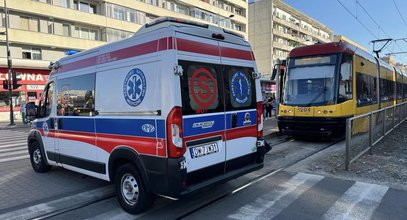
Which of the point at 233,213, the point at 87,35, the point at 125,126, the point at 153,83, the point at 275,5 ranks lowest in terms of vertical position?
the point at 233,213

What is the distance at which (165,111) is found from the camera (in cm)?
421

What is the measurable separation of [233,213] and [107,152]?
2.17m

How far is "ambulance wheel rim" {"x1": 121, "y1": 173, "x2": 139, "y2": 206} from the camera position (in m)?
4.79

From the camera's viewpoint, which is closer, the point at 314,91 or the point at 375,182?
the point at 375,182

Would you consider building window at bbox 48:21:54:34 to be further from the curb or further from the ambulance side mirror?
the curb

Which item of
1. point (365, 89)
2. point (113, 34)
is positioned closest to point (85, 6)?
point (113, 34)

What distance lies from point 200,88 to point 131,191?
1832mm

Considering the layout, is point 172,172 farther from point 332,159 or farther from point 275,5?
point 275,5

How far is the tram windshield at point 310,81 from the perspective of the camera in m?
10.4

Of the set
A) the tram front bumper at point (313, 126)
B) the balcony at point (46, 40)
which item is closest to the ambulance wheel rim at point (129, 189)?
the tram front bumper at point (313, 126)

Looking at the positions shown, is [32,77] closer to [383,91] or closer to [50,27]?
[50,27]

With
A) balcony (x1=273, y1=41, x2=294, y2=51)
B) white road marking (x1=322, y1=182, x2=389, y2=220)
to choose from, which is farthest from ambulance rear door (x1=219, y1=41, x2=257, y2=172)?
balcony (x1=273, y1=41, x2=294, y2=51)

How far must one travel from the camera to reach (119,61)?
196 inches

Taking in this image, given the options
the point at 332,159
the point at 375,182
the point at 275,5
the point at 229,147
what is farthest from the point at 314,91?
the point at 275,5
